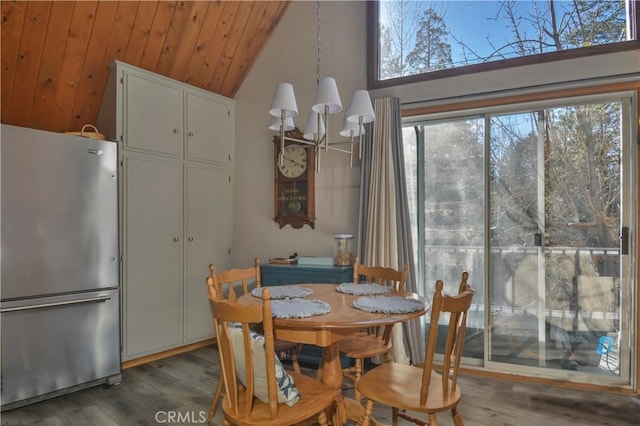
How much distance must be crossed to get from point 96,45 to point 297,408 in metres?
3.05

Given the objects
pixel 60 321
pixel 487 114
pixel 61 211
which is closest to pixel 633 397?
pixel 487 114

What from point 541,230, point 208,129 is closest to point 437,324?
point 541,230

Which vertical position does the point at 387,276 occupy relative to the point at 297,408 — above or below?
above

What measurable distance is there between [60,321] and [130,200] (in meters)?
1.04

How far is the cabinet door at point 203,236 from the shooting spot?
369cm

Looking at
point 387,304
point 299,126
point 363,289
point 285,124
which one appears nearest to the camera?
point 387,304

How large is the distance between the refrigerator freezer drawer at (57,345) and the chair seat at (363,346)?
1740 mm

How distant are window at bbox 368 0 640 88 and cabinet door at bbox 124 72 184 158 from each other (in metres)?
1.79

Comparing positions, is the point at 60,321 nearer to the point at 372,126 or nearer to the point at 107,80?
the point at 107,80

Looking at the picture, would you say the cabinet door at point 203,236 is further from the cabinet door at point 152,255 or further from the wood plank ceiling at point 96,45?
the wood plank ceiling at point 96,45

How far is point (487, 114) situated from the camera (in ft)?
10.3

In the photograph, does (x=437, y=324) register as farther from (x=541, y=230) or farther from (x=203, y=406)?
(x=541, y=230)

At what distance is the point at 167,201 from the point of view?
3.50m

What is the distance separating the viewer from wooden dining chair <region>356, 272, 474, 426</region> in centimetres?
159
